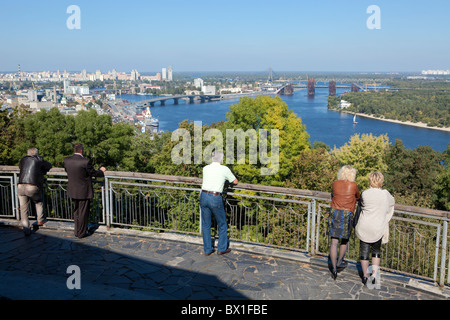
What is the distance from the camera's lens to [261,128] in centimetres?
2830

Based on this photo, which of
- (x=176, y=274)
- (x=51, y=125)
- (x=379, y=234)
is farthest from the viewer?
(x=51, y=125)

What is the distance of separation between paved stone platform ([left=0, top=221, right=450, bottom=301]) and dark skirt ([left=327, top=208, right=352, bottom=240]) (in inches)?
24.1

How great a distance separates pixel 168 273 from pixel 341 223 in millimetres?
2448

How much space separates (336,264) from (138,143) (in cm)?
3869

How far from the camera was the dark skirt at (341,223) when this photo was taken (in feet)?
17.0

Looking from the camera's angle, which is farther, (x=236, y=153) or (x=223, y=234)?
(x=236, y=153)

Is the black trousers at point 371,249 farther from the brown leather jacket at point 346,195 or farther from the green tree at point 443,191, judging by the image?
the green tree at point 443,191

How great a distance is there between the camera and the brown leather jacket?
5.14 metres

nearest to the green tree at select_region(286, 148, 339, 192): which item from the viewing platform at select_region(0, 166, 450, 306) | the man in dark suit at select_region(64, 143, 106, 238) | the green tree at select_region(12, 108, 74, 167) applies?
the green tree at select_region(12, 108, 74, 167)

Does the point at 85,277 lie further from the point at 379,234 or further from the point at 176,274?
the point at 379,234

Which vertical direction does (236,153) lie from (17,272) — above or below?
below

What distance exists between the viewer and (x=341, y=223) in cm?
521

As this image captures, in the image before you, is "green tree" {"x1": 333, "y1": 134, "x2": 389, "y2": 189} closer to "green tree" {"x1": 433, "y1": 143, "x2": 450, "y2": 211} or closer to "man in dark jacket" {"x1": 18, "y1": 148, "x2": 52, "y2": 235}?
"green tree" {"x1": 433, "y1": 143, "x2": 450, "y2": 211}
